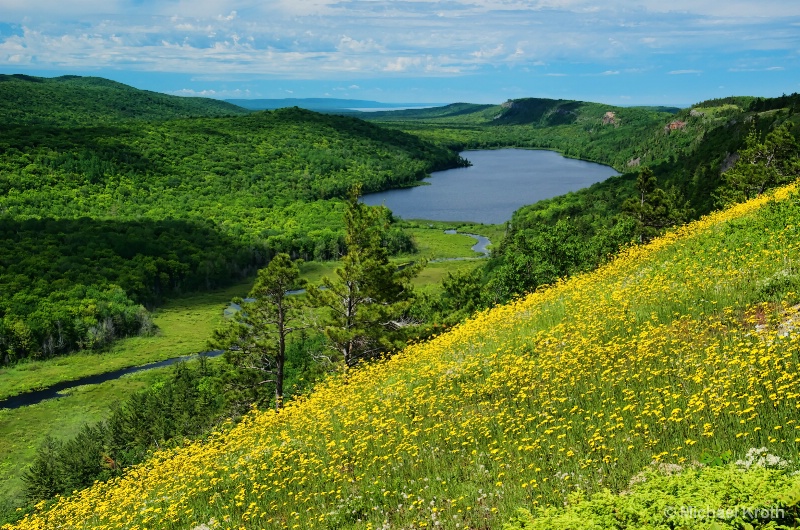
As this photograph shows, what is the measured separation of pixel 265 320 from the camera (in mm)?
38125

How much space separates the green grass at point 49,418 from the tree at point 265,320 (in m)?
29.0

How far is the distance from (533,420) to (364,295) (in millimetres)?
22808

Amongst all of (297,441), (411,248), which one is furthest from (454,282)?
(411,248)

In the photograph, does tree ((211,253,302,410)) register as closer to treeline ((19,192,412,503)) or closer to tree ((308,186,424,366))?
treeline ((19,192,412,503))

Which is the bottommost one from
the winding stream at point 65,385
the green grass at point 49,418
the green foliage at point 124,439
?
the winding stream at point 65,385

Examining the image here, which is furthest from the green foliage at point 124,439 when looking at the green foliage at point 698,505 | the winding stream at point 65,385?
the green foliage at point 698,505

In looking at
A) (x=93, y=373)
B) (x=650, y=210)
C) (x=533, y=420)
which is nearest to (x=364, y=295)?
(x=533, y=420)

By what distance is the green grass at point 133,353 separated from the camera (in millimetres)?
85188

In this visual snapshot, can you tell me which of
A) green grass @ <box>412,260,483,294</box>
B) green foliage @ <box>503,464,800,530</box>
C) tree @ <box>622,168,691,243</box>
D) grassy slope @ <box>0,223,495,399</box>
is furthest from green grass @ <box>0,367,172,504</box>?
tree @ <box>622,168,691,243</box>

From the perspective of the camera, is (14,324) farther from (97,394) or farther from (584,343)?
(584,343)

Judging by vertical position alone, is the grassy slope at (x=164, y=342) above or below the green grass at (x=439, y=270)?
below

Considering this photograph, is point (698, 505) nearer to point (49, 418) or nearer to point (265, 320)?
point (265, 320)

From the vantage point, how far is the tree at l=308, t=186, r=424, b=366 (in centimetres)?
3284

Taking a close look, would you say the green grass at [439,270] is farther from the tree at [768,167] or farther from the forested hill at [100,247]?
the tree at [768,167]
